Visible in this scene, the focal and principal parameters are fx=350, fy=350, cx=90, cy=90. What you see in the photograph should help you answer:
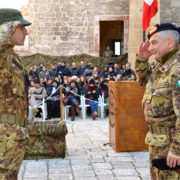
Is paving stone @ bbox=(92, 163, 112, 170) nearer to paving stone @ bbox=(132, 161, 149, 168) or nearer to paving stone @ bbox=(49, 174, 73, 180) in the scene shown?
paving stone @ bbox=(132, 161, 149, 168)

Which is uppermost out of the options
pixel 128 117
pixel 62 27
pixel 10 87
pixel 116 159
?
pixel 62 27

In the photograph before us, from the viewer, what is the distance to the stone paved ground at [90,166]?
166 inches

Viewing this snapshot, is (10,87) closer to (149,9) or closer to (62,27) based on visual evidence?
(149,9)

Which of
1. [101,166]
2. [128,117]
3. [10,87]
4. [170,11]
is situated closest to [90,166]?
[101,166]

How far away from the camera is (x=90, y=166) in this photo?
466cm

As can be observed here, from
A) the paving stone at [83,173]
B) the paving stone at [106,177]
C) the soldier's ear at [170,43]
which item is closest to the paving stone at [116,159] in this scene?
the paving stone at [83,173]

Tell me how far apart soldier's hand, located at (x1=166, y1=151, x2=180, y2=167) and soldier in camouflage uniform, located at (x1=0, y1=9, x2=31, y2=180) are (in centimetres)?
99

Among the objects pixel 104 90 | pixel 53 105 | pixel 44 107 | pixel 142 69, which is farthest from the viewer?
pixel 104 90

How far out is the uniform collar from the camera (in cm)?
233

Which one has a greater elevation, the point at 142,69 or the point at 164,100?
the point at 142,69

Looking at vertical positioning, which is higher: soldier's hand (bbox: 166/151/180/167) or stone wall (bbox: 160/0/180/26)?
stone wall (bbox: 160/0/180/26)

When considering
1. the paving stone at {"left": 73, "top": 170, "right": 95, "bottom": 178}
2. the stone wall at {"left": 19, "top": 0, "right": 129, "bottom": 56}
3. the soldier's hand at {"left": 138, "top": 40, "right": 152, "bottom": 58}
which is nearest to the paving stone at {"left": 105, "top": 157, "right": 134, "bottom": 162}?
the paving stone at {"left": 73, "top": 170, "right": 95, "bottom": 178}

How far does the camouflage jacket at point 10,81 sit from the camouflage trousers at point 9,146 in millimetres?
100

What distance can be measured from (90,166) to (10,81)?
254 centimetres
